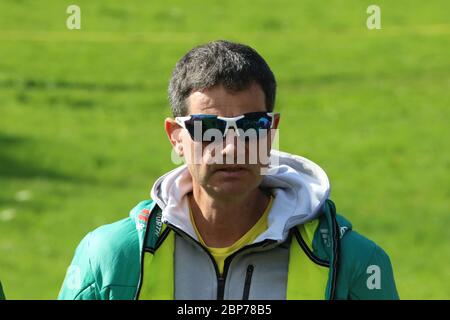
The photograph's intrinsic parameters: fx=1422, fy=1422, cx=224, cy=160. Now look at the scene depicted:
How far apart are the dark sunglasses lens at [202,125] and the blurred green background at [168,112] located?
8.93 m

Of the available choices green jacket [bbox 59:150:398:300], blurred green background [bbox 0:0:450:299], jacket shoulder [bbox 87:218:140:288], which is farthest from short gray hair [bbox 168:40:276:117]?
blurred green background [bbox 0:0:450:299]

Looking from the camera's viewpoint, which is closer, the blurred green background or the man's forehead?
the man's forehead

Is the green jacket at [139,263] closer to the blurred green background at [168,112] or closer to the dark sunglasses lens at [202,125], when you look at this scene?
the dark sunglasses lens at [202,125]

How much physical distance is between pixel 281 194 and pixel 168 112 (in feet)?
53.6

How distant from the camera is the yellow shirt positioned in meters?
5.24

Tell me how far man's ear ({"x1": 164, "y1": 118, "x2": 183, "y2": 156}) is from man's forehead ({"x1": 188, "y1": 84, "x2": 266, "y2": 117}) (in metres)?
0.17

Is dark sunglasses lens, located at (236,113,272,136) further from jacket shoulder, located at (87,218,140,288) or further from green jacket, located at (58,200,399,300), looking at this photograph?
jacket shoulder, located at (87,218,140,288)

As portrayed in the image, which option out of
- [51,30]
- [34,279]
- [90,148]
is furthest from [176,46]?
[34,279]

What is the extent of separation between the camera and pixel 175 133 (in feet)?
17.7

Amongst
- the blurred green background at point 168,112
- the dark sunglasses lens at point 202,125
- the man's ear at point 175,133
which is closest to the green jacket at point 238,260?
the man's ear at point 175,133

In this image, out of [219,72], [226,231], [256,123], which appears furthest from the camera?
[226,231]

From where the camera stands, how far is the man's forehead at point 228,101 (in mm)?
5152

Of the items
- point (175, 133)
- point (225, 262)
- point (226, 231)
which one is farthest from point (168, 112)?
point (225, 262)

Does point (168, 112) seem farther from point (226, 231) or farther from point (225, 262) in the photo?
point (225, 262)
